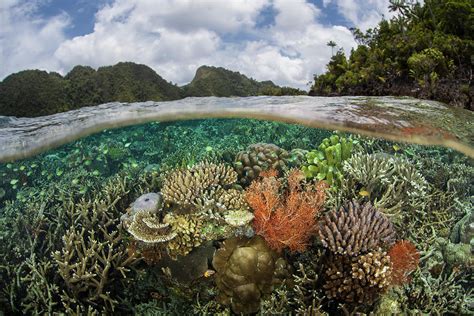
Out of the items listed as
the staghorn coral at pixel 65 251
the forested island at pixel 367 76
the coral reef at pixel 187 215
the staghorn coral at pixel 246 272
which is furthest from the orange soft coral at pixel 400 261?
the forested island at pixel 367 76

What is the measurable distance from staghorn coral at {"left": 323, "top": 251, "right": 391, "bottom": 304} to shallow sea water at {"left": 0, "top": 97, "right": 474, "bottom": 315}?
2 centimetres

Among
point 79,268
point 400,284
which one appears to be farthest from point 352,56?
point 79,268

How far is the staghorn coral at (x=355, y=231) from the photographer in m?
6.12

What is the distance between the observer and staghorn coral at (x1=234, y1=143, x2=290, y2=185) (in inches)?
334

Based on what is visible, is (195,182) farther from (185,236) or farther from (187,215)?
(185,236)

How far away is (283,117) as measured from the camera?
45.2ft

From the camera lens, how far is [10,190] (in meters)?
12.4

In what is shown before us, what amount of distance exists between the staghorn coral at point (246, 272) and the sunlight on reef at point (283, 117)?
682cm

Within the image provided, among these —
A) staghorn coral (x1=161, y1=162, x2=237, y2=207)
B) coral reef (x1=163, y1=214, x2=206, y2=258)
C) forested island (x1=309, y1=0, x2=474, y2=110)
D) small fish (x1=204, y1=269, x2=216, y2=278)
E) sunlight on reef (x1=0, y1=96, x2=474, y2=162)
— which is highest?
forested island (x1=309, y1=0, x2=474, y2=110)

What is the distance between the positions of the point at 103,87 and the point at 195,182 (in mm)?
17654

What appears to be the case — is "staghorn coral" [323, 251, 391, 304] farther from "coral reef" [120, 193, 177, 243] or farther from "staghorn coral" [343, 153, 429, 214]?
"coral reef" [120, 193, 177, 243]

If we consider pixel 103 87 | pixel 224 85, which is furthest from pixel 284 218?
pixel 103 87

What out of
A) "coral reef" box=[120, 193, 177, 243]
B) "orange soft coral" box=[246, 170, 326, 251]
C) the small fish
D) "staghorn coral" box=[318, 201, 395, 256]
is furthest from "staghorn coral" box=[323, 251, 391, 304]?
"coral reef" box=[120, 193, 177, 243]

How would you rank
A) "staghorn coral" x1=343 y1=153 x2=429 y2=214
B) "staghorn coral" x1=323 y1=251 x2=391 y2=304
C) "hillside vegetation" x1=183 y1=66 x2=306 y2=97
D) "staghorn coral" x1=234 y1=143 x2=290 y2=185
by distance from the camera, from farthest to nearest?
"hillside vegetation" x1=183 y1=66 x2=306 y2=97, "staghorn coral" x1=234 y1=143 x2=290 y2=185, "staghorn coral" x1=343 y1=153 x2=429 y2=214, "staghorn coral" x1=323 y1=251 x2=391 y2=304
